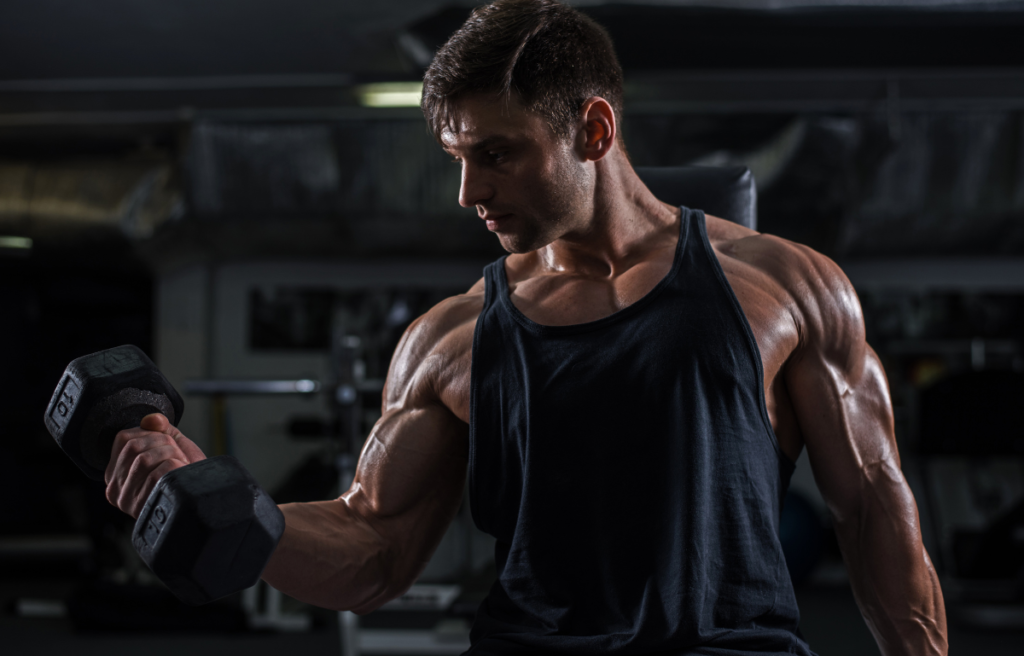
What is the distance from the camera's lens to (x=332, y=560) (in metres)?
1.15

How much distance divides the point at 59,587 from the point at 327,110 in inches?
123

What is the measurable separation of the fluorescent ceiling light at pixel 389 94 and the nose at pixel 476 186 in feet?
10.4

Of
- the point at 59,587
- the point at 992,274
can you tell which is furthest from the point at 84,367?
the point at 992,274

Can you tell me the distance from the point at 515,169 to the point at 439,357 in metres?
0.33

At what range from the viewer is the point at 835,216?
3793 millimetres

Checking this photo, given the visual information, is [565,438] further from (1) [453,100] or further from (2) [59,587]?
(2) [59,587]

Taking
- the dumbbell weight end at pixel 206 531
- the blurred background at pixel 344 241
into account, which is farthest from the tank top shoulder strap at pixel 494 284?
the blurred background at pixel 344 241

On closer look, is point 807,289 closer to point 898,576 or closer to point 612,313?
point 612,313

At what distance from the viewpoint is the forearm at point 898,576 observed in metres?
1.12

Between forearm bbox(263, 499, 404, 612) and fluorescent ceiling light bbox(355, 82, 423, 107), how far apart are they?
3263 millimetres

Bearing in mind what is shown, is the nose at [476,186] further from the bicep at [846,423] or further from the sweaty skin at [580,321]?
the bicep at [846,423]

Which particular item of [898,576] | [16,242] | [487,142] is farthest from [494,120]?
[16,242]

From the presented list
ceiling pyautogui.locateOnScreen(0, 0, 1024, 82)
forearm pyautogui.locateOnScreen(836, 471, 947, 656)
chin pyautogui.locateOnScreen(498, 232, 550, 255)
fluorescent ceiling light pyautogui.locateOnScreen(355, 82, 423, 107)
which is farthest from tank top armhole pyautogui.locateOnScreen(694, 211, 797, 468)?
fluorescent ceiling light pyautogui.locateOnScreen(355, 82, 423, 107)

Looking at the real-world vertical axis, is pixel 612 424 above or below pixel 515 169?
below
